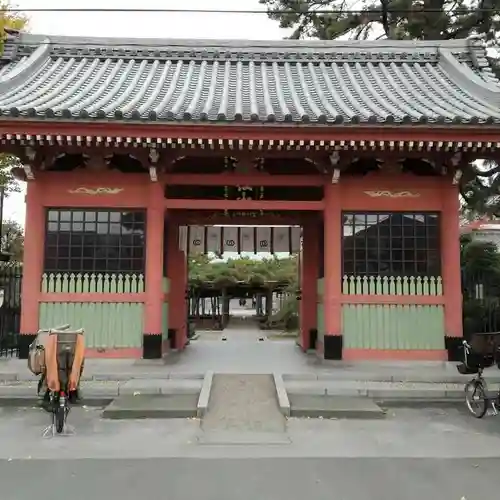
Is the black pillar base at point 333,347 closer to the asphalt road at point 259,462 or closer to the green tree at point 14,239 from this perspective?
the asphalt road at point 259,462

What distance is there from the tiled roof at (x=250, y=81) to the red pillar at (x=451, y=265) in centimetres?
182

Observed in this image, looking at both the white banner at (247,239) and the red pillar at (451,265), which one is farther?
the white banner at (247,239)

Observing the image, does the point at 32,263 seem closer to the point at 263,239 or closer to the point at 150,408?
the point at 150,408

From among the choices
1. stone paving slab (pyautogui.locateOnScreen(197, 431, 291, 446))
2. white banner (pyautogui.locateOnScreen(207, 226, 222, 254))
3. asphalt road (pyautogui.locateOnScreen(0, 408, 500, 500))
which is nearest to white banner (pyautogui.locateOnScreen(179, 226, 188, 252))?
white banner (pyautogui.locateOnScreen(207, 226, 222, 254))

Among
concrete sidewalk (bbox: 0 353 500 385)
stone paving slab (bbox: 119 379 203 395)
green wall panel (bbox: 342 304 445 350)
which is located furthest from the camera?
green wall panel (bbox: 342 304 445 350)

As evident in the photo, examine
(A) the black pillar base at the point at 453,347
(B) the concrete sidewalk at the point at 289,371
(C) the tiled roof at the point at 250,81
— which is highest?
(C) the tiled roof at the point at 250,81

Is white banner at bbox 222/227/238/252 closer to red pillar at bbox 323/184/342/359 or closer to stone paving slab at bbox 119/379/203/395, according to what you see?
red pillar at bbox 323/184/342/359

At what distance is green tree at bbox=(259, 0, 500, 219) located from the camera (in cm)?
1549

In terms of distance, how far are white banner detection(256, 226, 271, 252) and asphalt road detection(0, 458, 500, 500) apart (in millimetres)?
9693

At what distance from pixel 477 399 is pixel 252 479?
451 cm

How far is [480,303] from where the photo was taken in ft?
41.7

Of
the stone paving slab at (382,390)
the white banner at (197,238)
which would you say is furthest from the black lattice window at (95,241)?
the stone paving slab at (382,390)

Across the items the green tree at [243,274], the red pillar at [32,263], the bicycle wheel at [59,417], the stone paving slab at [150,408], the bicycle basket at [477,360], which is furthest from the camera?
the green tree at [243,274]

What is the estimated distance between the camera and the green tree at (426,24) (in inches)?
610
